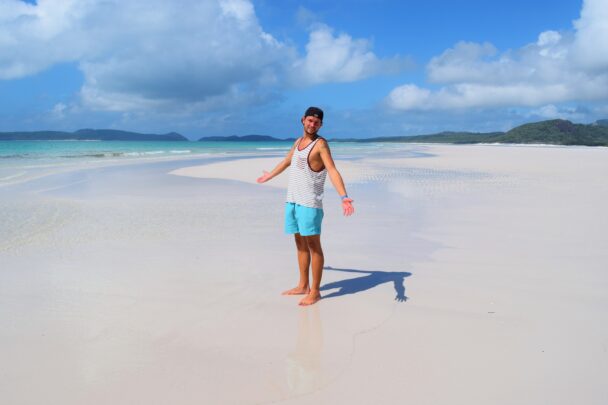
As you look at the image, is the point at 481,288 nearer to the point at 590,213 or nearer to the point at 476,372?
the point at 476,372

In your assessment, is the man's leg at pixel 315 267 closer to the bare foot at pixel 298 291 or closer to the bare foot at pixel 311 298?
the bare foot at pixel 311 298

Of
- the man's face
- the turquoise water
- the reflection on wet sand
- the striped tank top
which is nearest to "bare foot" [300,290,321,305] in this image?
the reflection on wet sand

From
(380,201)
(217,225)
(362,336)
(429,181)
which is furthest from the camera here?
(429,181)

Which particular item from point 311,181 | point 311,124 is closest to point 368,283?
point 311,181

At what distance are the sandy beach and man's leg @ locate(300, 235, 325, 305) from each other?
115mm

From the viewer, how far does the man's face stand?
4.44 m

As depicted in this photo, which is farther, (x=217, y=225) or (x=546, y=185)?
(x=546, y=185)

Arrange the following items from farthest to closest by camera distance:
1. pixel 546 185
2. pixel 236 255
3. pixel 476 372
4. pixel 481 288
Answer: pixel 546 185 → pixel 236 255 → pixel 481 288 → pixel 476 372

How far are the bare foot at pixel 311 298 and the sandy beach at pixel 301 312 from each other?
0.27 ft

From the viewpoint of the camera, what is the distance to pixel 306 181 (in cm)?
444

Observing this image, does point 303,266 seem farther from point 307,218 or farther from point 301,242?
point 307,218

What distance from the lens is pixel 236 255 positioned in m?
6.25

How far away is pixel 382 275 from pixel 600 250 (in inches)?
132

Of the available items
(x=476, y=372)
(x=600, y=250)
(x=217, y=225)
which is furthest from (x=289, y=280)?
(x=600, y=250)
